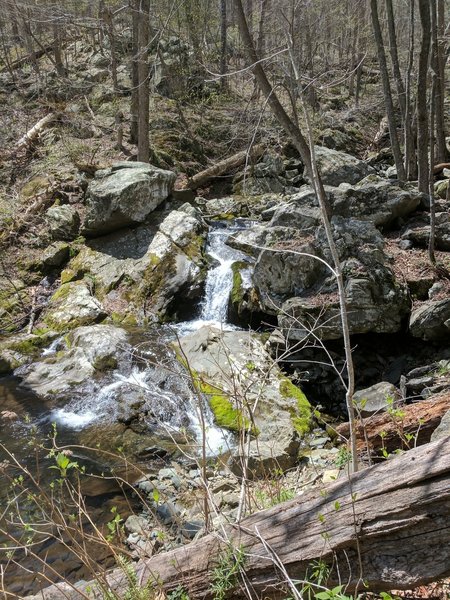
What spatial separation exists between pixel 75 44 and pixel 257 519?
987 inches

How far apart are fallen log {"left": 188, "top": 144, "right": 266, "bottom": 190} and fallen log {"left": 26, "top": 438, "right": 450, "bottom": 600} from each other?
13304 mm

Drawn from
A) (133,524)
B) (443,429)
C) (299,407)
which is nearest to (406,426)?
(443,429)

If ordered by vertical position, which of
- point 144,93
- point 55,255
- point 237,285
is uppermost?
point 144,93

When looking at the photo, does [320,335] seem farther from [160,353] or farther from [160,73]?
[160,73]

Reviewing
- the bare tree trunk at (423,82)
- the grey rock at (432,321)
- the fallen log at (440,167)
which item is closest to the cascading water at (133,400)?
the grey rock at (432,321)

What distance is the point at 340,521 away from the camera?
216 centimetres

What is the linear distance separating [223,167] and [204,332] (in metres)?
9.18

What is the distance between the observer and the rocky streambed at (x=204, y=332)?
5.40 meters

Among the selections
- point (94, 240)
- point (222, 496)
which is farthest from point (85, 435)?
point (94, 240)

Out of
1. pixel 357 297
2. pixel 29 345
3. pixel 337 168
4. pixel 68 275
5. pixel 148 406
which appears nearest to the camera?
pixel 357 297

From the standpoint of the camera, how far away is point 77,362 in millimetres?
8031

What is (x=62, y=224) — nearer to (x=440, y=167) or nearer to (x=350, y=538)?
(x=440, y=167)

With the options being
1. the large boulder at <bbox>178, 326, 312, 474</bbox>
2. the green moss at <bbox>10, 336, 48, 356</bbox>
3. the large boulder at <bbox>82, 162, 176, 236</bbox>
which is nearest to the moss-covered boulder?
the green moss at <bbox>10, 336, 48, 356</bbox>

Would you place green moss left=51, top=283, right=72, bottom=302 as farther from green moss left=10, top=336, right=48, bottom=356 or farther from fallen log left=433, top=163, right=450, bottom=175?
fallen log left=433, top=163, right=450, bottom=175
